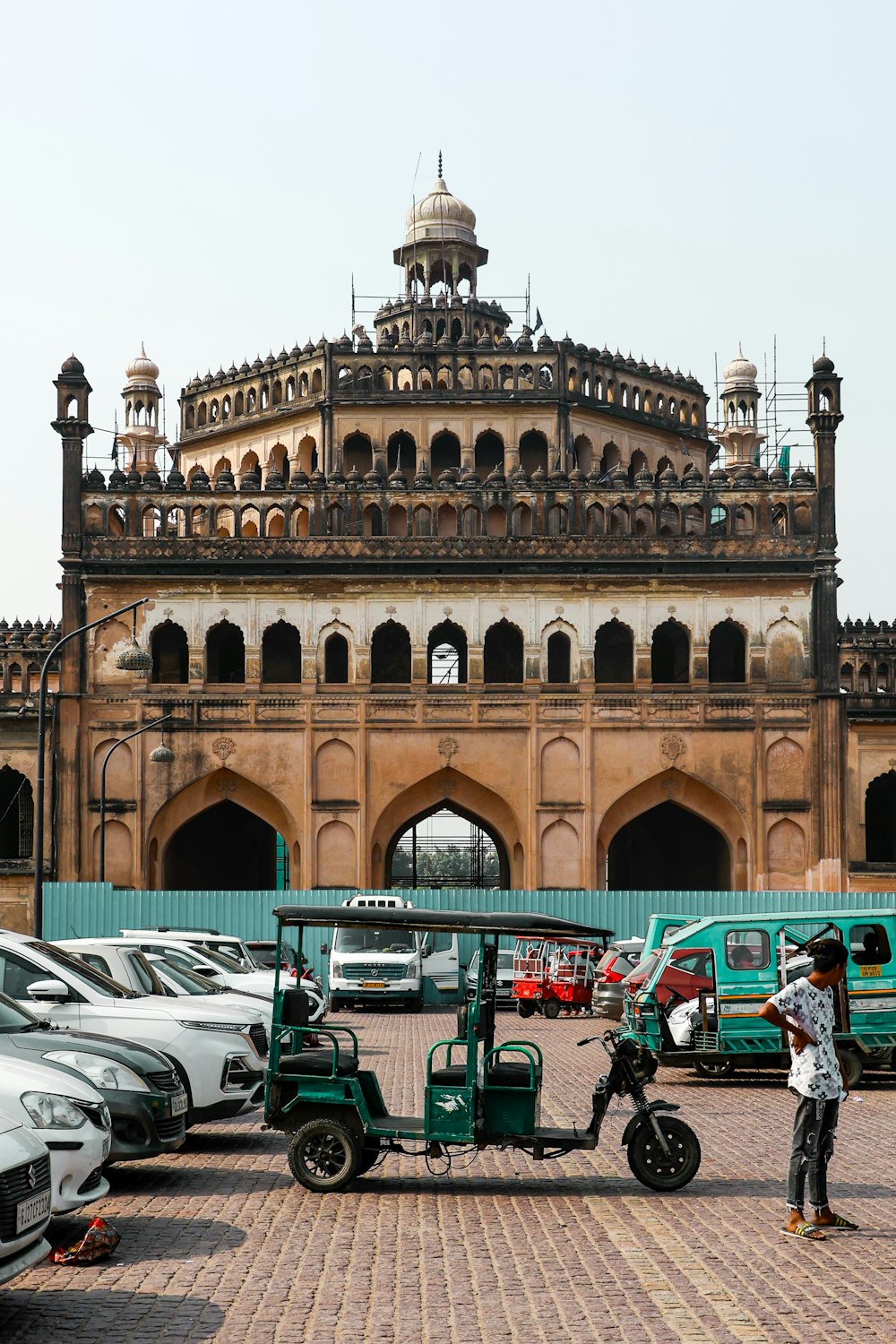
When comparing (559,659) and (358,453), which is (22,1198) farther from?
(358,453)

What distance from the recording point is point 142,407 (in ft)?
158

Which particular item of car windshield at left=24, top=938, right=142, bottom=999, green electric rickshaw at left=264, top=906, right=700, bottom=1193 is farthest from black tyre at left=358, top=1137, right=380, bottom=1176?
car windshield at left=24, top=938, right=142, bottom=999

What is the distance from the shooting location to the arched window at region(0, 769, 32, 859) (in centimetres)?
4147

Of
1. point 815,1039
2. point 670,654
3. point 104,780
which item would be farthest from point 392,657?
point 815,1039

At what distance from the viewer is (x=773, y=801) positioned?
37.5m

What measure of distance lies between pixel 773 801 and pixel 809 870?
1632 millimetres

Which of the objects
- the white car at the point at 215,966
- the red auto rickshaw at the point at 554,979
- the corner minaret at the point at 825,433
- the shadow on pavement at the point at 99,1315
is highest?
the corner minaret at the point at 825,433

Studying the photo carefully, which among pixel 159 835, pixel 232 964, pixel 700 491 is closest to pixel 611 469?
pixel 700 491

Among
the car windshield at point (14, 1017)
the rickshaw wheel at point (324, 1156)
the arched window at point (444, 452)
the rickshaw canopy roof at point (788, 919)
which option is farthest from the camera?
the arched window at point (444, 452)

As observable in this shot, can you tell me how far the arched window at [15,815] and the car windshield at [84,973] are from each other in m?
27.9

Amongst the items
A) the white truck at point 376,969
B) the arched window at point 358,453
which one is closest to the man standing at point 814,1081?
the white truck at point 376,969

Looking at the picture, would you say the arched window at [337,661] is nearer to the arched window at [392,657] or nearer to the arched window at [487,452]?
the arched window at [392,657]

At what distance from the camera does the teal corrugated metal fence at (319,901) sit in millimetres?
35594

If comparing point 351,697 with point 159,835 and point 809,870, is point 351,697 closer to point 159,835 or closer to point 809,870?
point 159,835
